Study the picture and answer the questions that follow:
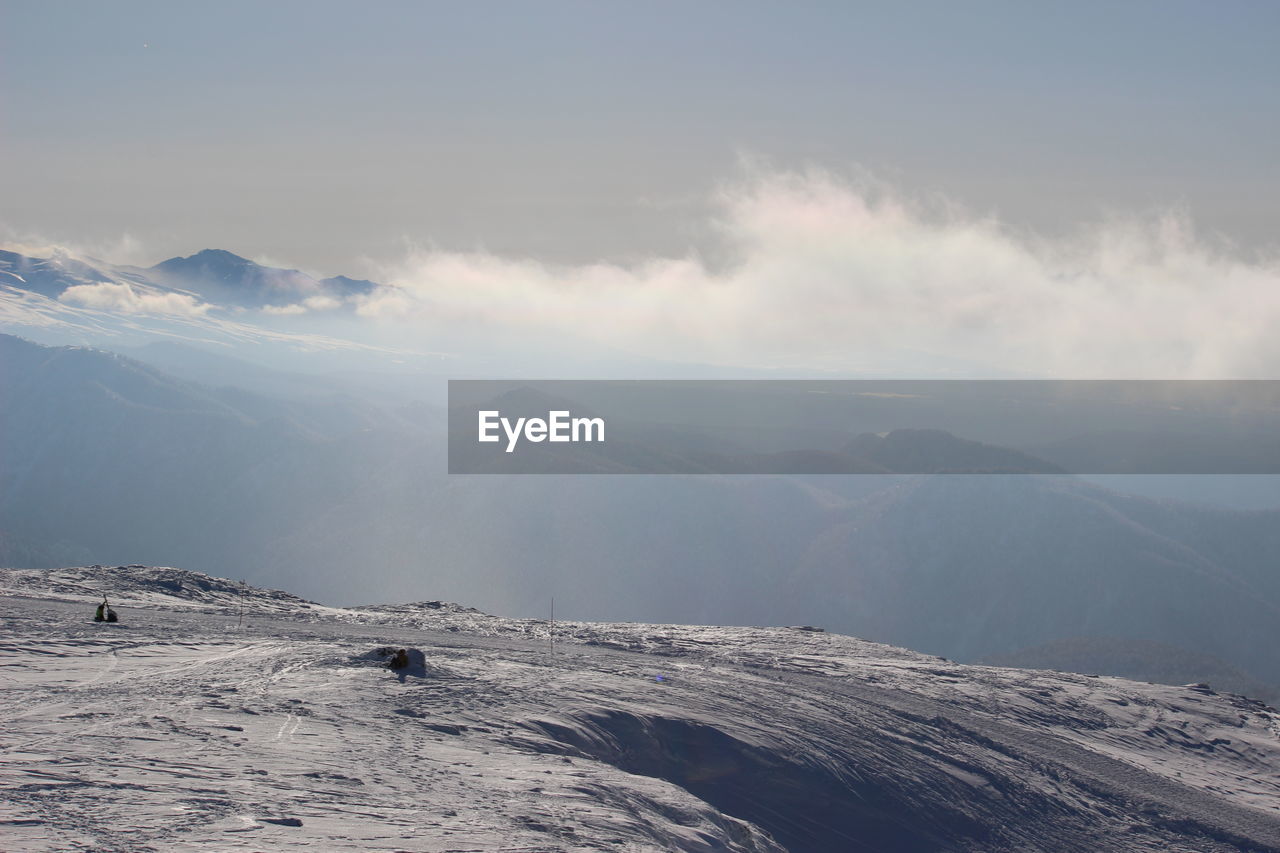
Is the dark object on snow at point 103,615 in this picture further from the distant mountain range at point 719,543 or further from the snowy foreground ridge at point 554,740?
the distant mountain range at point 719,543

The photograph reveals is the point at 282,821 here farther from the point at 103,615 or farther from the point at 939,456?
the point at 939,456

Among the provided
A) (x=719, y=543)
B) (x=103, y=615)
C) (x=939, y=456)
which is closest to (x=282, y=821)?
(x=103, y=615)

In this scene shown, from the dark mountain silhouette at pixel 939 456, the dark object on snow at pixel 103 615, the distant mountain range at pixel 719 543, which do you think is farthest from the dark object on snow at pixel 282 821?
the dark mountain silhouette at pixel 939 456

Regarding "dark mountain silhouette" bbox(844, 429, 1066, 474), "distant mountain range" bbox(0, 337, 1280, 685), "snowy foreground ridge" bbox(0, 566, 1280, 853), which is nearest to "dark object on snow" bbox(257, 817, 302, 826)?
"snowy foreground ridge" bbox(0, 566, 1280, 853)

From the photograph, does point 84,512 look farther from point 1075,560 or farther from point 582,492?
point 1075,560

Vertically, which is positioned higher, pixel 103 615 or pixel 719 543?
pixel 719 543

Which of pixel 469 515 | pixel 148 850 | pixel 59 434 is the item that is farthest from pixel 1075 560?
pixel 59 434
